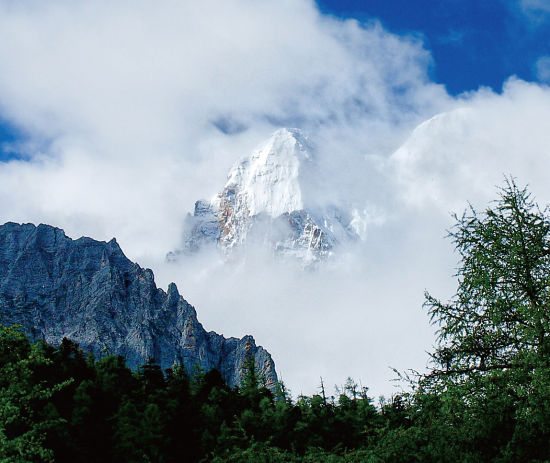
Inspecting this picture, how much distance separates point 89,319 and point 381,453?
182794 mm

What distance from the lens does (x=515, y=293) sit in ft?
47.8

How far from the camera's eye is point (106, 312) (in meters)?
187

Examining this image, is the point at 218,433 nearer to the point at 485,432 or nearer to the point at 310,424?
the point at 310,424

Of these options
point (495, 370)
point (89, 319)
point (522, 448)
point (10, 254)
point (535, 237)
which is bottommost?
point (522, 448)

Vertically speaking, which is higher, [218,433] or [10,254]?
[10,254]

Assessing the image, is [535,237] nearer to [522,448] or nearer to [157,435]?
[522,448]

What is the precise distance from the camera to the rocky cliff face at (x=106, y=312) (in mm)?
179125

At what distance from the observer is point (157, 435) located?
44.4 meters

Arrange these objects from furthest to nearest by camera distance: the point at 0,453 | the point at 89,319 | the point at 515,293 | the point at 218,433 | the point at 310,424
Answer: the point at 89,319, the point at 310,424, the point at 218,433, the point at 0,453, the point at 515,293

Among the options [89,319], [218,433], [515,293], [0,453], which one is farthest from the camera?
[89,319]

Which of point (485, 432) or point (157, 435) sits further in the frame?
point (157, 435)

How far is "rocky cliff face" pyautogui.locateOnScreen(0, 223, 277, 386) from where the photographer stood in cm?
17912

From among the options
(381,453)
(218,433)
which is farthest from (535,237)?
(218,433)

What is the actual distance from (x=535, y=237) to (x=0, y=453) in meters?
17.8
